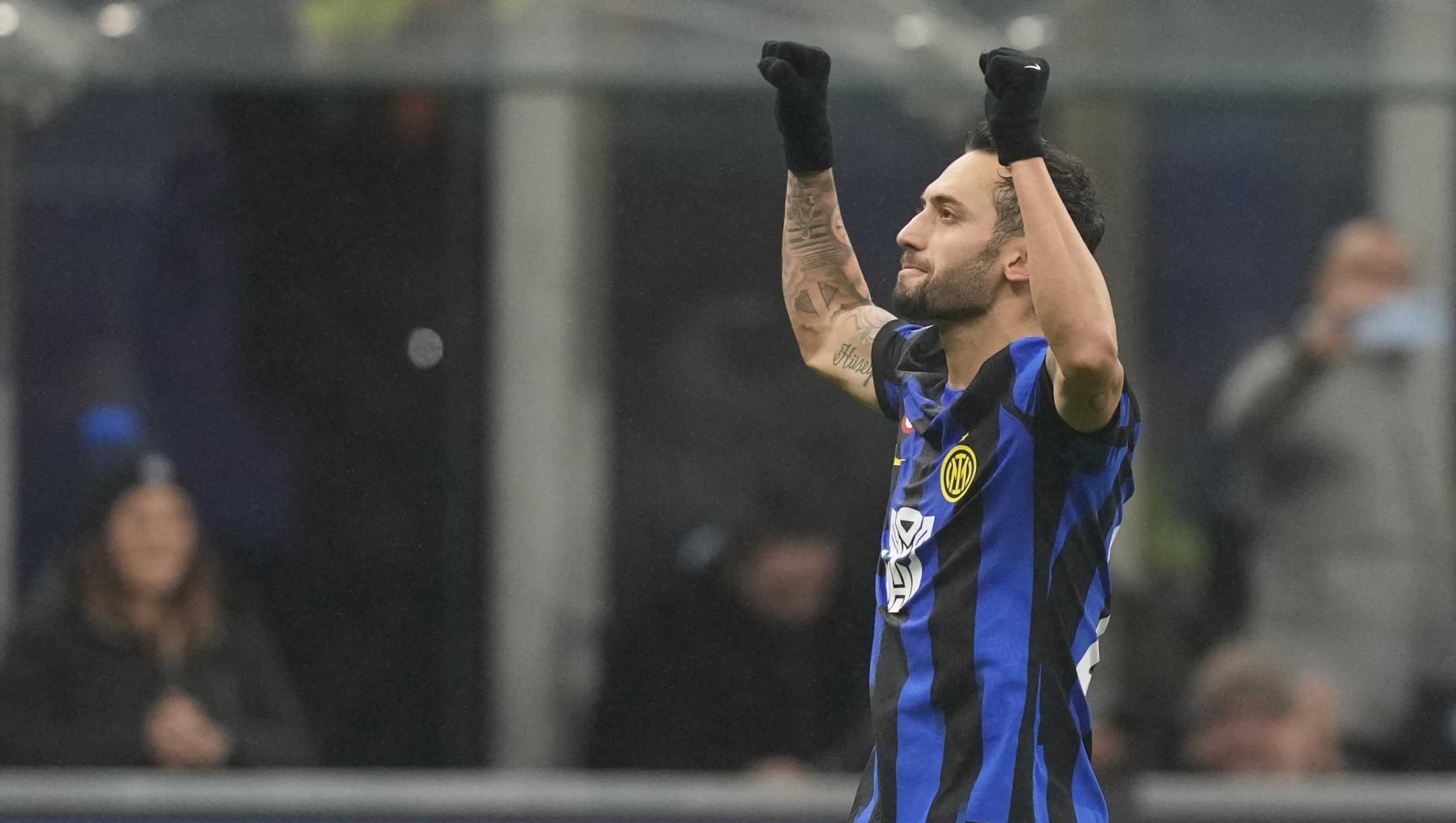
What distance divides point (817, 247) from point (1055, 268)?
0.85m

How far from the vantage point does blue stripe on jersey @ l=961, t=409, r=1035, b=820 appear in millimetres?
2525

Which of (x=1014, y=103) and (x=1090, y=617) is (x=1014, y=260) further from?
(x=1090, y=617)

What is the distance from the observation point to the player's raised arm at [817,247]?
304 cm

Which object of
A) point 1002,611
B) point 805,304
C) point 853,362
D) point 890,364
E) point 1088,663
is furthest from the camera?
point 805,304

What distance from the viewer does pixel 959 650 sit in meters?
2.54

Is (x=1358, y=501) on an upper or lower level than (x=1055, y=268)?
lower

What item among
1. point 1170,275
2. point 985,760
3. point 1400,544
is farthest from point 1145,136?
point 985,760

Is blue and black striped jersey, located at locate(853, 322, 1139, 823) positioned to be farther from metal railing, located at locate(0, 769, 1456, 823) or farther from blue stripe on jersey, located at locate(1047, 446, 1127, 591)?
metal railing, located at locate(0, 769, 1456, 823)

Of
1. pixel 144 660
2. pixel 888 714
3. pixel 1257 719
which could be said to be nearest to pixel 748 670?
pixel 1257 719

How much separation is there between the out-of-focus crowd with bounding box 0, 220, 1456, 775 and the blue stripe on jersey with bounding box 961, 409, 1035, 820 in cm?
211

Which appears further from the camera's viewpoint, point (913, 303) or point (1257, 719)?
point (1257, 719)

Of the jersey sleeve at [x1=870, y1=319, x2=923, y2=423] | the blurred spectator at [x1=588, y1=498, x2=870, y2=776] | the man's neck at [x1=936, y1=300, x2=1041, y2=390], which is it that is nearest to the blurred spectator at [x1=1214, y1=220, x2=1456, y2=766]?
the blurred spectator at [x1=588, y1=498, x2=870, y2=776]

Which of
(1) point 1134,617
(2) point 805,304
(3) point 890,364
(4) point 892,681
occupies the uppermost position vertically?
(2) point 805,304

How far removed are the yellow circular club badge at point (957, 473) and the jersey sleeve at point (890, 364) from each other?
0.26 metres
